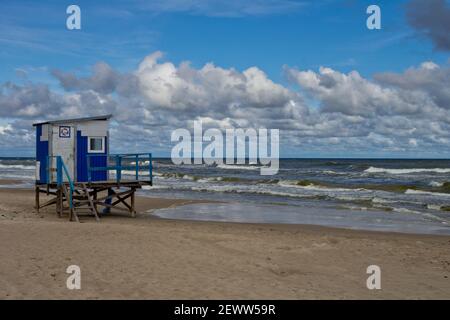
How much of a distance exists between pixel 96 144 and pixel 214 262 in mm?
10160

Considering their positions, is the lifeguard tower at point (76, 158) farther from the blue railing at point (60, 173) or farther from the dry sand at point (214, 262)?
the dry sand at point (214, 262)

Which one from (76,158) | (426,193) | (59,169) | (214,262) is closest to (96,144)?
(76,158)

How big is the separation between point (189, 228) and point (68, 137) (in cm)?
608

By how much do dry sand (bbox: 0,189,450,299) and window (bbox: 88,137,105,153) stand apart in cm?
501

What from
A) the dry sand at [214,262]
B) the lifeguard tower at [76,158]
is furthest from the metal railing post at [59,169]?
the dry sand at [214,262]

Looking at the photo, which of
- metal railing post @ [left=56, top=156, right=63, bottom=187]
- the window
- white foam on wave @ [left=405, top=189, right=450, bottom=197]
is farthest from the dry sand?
white foam on wave @ [left=405, top=189, right=450, bottom=197]

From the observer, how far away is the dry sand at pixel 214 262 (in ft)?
25.9

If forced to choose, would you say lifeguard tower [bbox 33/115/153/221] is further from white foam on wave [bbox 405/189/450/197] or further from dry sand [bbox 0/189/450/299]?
white foam on wave [bbox 405/189/450/197]

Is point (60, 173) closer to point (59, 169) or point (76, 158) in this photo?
point (59, 169)

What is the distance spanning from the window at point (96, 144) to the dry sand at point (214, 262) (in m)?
5.01

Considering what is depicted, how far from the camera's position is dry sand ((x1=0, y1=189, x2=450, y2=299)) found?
311 inches

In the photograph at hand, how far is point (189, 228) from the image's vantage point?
15.5 meters
